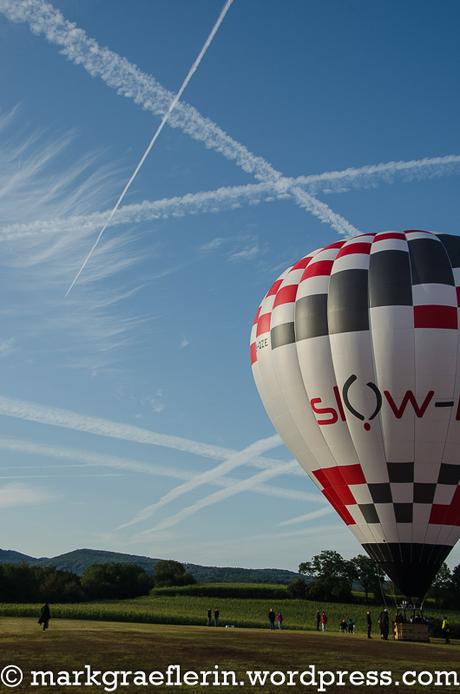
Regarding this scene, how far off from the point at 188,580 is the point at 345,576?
28.3 m

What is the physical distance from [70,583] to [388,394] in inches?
2451

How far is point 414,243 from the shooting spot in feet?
117

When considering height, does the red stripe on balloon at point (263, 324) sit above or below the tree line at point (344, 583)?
above

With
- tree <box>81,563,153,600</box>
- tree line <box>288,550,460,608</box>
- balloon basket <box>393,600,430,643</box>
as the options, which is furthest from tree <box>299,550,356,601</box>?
balloon basket <box>393,600,430,643</box>

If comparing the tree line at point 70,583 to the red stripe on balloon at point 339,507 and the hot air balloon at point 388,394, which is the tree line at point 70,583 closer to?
the red stripe on balloon at point 339,507

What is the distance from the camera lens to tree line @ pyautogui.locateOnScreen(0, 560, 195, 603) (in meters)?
82.2

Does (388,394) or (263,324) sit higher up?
(263,324)

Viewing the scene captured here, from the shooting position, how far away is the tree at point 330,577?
8731cm

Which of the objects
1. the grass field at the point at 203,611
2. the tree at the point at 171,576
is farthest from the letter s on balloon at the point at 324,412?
the tree at the point at 171,576

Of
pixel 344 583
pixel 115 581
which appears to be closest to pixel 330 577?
pixel 344 583

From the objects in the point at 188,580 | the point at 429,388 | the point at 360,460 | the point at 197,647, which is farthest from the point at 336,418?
the point at 188,580

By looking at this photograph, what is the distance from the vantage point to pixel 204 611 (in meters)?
69.3

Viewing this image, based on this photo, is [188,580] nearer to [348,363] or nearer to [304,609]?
[304,609]

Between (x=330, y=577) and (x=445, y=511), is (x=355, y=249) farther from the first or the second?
(x=330, y=577)
